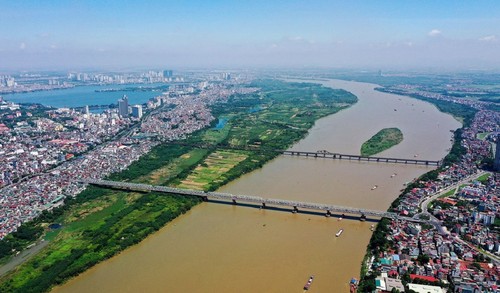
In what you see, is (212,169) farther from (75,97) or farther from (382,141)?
(75,97)

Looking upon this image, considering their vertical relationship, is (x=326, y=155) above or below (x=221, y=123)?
below

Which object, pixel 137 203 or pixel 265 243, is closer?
pixel 265 243

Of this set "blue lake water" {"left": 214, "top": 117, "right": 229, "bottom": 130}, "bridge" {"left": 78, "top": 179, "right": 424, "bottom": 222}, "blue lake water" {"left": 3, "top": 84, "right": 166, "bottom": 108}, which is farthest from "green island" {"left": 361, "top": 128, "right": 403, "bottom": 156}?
"blue lake water" {"left": 3, "top": 84, "right": 166, "bottom": 108}

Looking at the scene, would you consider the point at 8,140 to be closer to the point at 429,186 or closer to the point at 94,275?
the point at 94,275

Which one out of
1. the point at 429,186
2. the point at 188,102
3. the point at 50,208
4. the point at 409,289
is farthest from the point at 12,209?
the point at 188,102

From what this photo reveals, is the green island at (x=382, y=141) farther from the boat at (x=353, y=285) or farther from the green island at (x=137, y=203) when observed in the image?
the boat at (x=353, y=285)

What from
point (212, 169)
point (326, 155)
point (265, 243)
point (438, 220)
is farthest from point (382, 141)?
point (265, 243)
